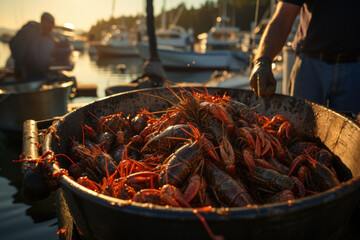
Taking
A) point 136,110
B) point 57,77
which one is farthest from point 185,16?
point 136,110

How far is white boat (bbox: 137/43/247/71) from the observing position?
22.4 meters

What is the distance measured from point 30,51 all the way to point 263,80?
693 centimetres

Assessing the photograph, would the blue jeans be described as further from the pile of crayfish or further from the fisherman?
the fisherman

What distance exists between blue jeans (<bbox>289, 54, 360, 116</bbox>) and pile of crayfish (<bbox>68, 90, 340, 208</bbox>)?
1.00m

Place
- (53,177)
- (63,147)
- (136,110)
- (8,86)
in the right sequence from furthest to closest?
(8,86)
(136,110)
(63,147)
(53,177)

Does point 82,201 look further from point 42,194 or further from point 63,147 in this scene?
point 63,147

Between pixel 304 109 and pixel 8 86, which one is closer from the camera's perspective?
pixel 304 109

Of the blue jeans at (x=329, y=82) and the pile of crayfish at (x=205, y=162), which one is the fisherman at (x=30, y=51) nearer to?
the pile of crayfish at (x=205, y=162)

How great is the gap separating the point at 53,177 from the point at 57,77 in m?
6.05

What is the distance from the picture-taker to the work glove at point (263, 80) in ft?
7.47

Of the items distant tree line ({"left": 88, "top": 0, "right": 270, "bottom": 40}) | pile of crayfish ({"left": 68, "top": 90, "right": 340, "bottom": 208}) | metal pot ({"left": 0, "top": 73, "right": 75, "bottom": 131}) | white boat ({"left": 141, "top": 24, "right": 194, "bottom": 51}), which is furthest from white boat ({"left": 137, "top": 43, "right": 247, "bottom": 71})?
distant tree line ({"left": 88, "top": 0, "right": 270, "bottom": 40})

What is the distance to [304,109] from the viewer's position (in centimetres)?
226

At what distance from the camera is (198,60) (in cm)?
2298

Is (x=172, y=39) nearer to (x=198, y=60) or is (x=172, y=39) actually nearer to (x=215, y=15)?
(x=198, y=60)
